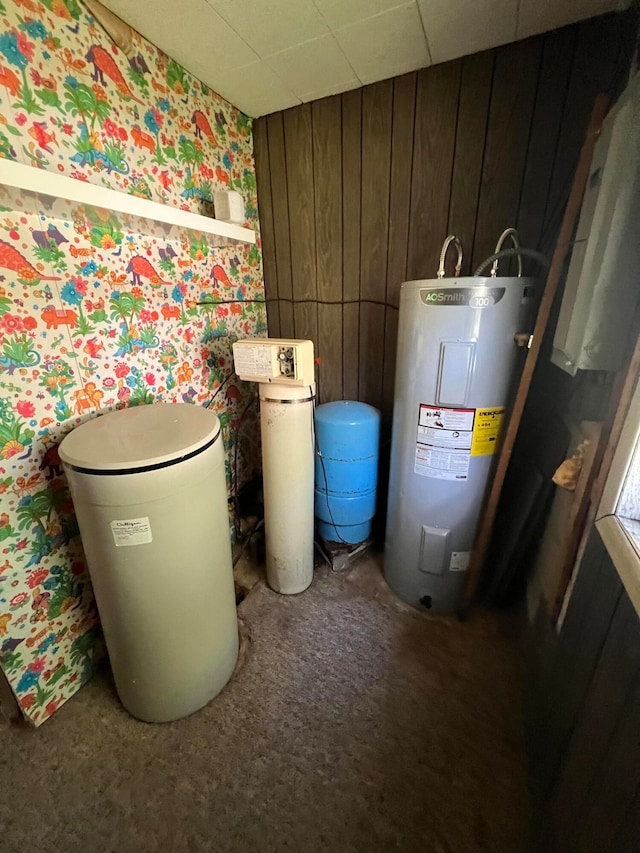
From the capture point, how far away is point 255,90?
153 cm

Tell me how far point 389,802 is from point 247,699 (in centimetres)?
53

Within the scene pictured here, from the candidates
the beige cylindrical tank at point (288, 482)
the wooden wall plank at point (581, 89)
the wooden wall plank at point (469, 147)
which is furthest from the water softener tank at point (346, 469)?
the wooden wall plank at point (581, 89)

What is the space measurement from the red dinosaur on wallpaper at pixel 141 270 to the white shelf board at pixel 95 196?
0.17 meters

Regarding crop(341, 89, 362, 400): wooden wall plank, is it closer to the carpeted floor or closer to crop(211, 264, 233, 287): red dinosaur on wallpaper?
crop(211, 264, 233, 287): red dinosaur on wallpaper


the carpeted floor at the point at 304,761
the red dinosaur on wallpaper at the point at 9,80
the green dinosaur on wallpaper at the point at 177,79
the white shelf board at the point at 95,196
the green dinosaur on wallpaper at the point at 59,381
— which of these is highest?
the green dinosaur on wallpaper at the point at 177,79

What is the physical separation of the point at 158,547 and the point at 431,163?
1.78 metres

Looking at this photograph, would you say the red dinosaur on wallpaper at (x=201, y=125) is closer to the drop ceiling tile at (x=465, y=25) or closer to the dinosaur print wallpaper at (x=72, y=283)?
the dinosaur print wallpaper at (x=72, y=283)

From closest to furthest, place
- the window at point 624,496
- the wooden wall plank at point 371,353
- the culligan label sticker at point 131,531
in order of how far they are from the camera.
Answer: the window at point 624,496, the culligan label sticker at point 131,531, the wooden wall plank at point 371,353

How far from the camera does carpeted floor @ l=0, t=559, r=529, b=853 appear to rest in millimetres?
961

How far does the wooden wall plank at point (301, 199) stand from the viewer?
1.68m

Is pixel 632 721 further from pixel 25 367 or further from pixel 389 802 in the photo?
pixel 25 367

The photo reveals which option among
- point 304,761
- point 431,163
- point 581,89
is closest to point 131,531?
point 304,761

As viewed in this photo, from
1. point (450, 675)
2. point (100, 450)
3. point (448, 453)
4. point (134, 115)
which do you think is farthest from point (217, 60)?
point (450, 675)

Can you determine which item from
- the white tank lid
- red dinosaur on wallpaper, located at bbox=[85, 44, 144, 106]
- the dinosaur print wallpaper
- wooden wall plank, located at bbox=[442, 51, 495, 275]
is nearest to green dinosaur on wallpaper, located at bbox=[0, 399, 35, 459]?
the dinosaur print wallpaper
